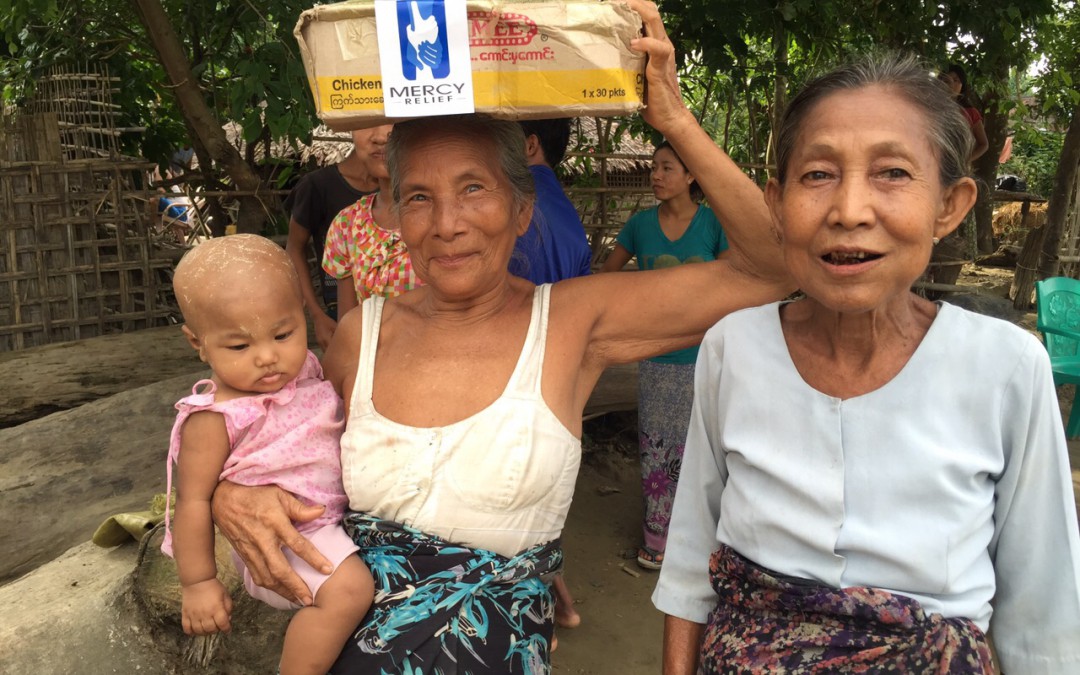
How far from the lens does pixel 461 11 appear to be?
1.31 m

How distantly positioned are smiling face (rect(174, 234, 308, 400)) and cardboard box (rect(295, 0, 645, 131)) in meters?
0.48

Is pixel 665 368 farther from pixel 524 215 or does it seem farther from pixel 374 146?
pixel 524 215

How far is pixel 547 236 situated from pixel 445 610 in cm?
132

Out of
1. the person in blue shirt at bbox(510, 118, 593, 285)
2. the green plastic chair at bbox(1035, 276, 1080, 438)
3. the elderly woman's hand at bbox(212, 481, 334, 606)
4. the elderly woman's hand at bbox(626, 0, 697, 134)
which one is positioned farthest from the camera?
the green plastic chair at bbox(1035, 276, 1080, 438)

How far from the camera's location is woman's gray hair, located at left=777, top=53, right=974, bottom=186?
1.25 meters

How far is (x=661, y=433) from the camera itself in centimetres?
382

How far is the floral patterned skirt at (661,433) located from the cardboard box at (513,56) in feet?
8.05

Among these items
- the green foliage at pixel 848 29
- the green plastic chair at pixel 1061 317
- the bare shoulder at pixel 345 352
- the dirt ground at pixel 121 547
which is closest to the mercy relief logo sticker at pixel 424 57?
the bare shoulder at pixel 345 352

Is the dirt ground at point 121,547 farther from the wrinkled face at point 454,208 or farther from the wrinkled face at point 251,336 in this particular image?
the wrinkled face at point 454,208

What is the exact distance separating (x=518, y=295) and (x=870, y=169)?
86 cm

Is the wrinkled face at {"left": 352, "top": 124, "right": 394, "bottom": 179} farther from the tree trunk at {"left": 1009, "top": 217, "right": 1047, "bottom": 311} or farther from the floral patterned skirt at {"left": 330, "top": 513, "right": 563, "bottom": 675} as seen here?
the tree trunk at {"left": 1009, "top": 217, "right": 1047, "bottom": 311}

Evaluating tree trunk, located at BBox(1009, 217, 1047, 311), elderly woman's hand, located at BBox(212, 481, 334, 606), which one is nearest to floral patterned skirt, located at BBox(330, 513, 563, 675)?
elderly woman's hand, located at BBox(212, 481, 334, 606)

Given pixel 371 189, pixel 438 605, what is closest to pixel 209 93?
pixel 371 189

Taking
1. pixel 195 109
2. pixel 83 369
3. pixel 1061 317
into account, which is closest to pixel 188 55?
pixel 195 109
